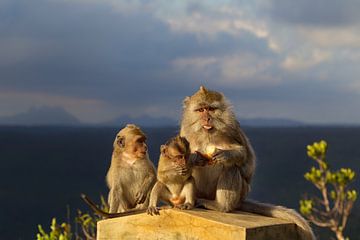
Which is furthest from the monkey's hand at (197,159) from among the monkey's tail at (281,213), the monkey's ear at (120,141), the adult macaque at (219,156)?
the monkey's ear at (120,141)

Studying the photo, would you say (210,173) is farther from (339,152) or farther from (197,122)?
A: (339,152)

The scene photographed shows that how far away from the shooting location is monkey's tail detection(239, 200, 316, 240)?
8.52m

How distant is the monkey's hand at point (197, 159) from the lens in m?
8.29

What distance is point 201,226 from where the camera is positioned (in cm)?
810

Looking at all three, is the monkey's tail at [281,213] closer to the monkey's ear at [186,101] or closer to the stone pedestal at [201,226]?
the stone pedestal at [201,226]

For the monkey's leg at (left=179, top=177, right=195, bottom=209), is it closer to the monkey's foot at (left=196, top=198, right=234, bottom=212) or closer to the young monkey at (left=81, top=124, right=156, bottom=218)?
the monkey's foot at (left=196, top=198, right=234, bottom=212)

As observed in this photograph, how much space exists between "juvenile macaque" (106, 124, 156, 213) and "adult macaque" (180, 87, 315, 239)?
1.90 ft

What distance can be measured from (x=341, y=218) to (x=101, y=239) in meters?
10.6

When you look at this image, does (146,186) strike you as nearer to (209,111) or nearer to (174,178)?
(174,178)

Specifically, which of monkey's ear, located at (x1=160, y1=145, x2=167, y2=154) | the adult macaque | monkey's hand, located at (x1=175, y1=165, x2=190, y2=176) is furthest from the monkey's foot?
monkey's ear, located at (x1=160, y1=145, x2=167, y2=154)

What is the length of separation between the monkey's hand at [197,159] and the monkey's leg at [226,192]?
0.23 metres

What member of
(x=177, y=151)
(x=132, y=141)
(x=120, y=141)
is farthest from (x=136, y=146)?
(x=177, y=151)

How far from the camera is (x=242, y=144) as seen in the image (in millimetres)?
8633

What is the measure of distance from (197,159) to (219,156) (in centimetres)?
23
